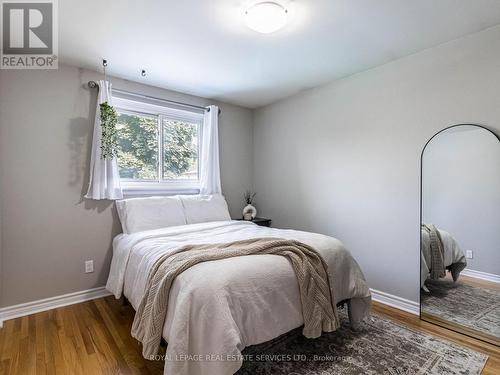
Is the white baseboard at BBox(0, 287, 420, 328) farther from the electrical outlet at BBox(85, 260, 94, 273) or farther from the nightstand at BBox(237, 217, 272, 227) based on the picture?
the nightstand at BBox(237, 217, 272, 227)

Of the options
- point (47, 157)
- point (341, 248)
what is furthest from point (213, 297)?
point (47, 157)

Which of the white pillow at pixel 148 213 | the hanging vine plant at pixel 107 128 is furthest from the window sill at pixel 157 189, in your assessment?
the hanging vine plant at pixel 107 128

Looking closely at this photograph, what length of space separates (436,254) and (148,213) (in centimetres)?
281

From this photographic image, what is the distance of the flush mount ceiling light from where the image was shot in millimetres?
1793

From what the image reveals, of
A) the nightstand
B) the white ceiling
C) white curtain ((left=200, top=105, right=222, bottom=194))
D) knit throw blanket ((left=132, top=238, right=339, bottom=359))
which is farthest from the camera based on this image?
the nightstand

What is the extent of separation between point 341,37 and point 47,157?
292 centimetres

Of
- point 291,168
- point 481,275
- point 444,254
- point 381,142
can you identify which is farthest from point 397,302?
point 291,168

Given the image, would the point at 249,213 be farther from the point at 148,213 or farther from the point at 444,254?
the point at 444,254

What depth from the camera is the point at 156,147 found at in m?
3.43

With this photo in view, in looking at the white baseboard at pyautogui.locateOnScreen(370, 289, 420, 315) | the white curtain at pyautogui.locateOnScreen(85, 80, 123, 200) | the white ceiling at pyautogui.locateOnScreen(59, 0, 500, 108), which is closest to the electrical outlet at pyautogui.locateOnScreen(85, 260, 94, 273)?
the white curtain at pyautogui.locateOnScreen(85, 80, 123, 200)

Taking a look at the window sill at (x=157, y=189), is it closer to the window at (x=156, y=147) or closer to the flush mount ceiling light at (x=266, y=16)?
the window at (x=156, y=147)

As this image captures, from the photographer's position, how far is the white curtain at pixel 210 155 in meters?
3.64

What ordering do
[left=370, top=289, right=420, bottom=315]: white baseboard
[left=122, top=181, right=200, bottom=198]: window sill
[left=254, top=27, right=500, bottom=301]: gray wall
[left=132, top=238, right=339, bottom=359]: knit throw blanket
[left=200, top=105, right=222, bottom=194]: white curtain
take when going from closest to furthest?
[left=132, top=238, right=339, bottom=359]: knit throw blanket < [left=254, top=27, right=500, bottom=301]: gray wall < [left=370, top=289, right=420, bottom=315]: white baseboard < [left=122, top=181, right=200, bottom=198]: window sill < [left=200, top=105, right=222, bottom=194]: white curtain

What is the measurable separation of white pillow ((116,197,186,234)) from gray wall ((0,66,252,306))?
286 mm
